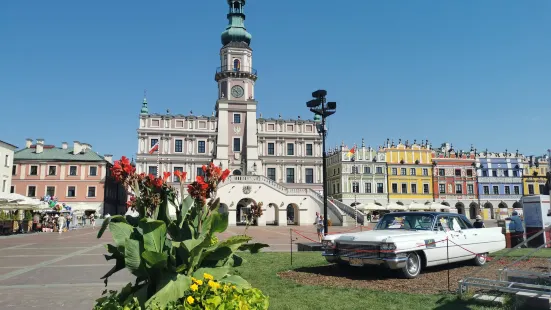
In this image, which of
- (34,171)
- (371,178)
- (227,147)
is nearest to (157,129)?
(227,147)

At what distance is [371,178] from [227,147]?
77.7 feet

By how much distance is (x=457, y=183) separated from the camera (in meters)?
64.6

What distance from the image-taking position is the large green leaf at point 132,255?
4.43 metres

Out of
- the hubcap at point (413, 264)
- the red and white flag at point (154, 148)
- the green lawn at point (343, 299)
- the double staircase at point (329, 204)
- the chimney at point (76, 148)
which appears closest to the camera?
the green lawn at point (343, 299)

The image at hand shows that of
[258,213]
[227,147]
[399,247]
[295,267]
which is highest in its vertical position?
[227,147]

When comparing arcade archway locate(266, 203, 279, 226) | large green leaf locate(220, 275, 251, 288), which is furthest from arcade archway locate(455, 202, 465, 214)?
large green leaf locate(220, 275, 251, 288)

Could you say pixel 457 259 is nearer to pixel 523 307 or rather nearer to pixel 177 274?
pixel 523 307

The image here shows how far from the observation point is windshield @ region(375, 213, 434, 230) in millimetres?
10445

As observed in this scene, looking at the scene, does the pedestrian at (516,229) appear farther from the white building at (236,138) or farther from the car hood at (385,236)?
the white building at (236,138)

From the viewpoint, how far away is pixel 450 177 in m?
64.6

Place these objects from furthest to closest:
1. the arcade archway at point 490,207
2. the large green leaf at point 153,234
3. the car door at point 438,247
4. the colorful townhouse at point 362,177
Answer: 1. the arcade archway at point 490,207
2. the colorful townhouse at point 362,177
3. the car door at point 438,247
4. the large green leaf at point 153,234

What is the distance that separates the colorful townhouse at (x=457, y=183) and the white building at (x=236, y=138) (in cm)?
2137

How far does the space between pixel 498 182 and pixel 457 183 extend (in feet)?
24.0

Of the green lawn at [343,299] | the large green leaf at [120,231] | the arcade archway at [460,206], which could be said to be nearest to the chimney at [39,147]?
the green lawn at [343,299]
